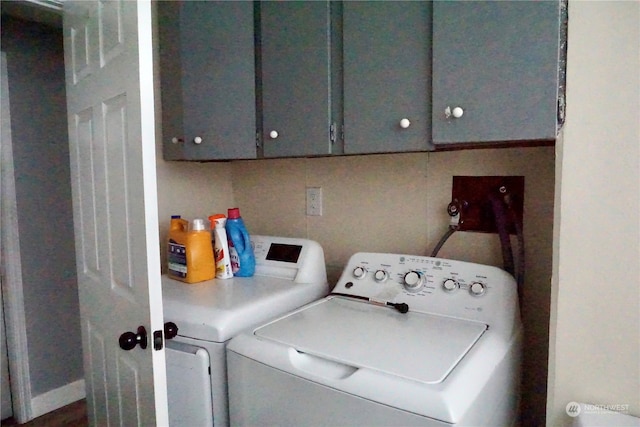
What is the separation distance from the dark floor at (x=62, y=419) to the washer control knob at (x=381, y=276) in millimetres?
1837

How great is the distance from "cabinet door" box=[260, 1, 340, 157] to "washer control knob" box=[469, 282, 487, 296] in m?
0.66

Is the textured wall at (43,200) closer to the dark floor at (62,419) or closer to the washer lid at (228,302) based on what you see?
the dark floor at (62,419)

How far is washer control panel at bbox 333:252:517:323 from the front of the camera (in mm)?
1245

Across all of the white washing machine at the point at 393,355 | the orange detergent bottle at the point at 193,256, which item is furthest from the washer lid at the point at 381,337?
the orange detergent bottle at the point at 193,256

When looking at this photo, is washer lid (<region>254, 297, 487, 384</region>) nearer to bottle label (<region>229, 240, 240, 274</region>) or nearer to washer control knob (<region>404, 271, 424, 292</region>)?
washer control knob (<region>404, 271, 424, 292</region>)

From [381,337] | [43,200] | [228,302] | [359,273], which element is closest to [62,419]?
[43,200]

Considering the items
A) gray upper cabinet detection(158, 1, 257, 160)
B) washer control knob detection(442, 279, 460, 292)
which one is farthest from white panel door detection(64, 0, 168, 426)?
washer control knob detection(442, 279, 460, 292)

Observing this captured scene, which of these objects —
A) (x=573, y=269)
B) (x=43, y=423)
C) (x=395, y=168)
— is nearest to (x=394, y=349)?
(x=573, y=269)

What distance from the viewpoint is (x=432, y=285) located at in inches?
53.2

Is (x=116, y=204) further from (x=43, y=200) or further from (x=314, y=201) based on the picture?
(x=43, y=200)

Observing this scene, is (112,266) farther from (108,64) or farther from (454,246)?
(454,246)

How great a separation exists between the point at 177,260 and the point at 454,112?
3.97 ft

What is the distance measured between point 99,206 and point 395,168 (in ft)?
3.56

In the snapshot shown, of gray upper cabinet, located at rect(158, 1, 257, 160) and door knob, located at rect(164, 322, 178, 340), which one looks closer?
door knob, located at rect(164, 322, 178, 340)
